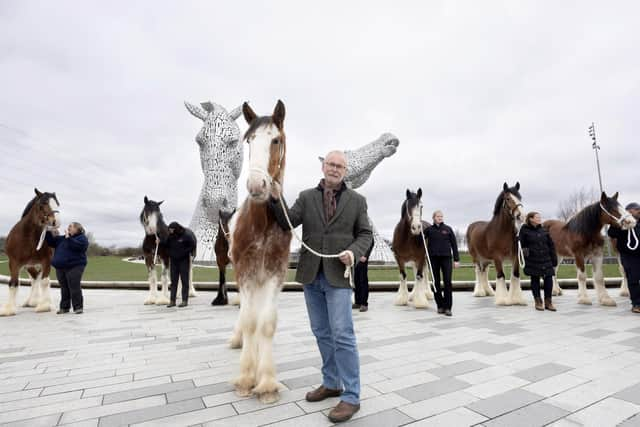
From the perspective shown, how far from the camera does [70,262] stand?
725 centimetres

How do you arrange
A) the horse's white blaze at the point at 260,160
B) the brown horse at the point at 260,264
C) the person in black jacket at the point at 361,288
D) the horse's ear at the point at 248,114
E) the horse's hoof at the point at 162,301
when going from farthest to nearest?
the horse's hoof at the point at 162,301
the person in black jacket at the point at 361,288
the horse's ear at the point at 248,114
the brown horse at the point at 260,264
the horse's white blaze at the point at 260,160

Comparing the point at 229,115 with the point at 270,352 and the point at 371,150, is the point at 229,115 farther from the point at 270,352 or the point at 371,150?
the point at 270,352

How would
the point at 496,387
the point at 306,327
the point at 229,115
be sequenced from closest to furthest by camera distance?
the point at 496,387
the point at 306,327
the point at 229,115

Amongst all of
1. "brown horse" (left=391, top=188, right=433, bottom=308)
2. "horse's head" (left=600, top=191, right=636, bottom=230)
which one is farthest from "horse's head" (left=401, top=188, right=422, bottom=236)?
"horse's head" (left=600, top=191, right=636, bottom=230)

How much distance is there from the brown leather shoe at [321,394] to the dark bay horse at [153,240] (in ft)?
21.8

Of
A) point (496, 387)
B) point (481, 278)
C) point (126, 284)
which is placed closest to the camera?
point (496, 387)

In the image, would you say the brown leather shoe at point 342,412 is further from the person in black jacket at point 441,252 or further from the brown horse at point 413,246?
the brown horse at point 413,246

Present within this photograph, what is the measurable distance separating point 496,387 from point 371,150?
59.9ft

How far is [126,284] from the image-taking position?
12.6m

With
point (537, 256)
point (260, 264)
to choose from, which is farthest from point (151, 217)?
point (537, 256)

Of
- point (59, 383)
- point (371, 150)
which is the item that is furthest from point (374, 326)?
point (371, 150)

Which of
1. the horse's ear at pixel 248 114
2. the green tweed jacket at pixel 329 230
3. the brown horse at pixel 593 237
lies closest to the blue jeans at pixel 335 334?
the green tweed jacket at pixel 329 230

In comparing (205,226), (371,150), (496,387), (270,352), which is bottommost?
(496,387)

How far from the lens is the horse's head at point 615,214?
6562mm
